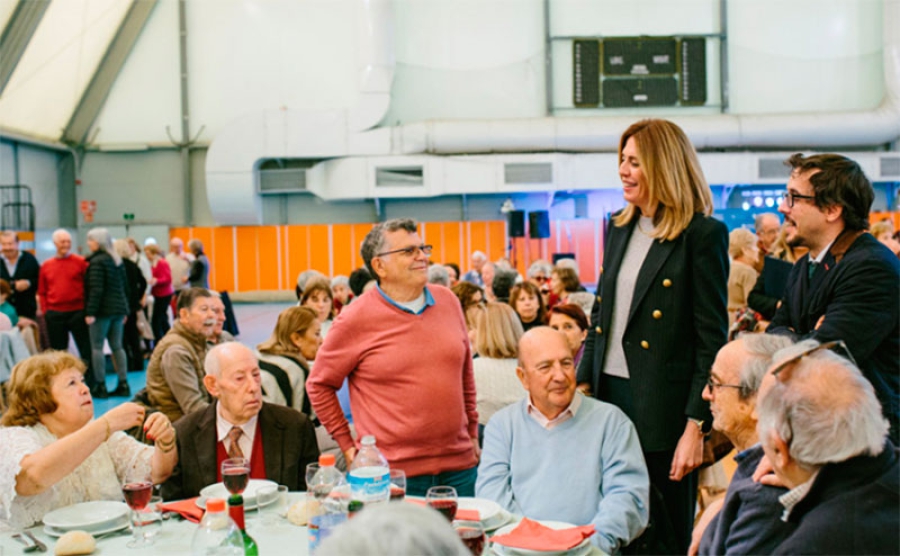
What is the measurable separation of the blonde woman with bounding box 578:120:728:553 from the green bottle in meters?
1.21

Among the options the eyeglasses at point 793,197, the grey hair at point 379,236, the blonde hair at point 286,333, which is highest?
the eyeglasses at point 793,197

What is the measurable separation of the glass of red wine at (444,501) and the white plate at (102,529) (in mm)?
908

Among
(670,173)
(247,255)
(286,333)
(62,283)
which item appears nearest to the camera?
(670,173)

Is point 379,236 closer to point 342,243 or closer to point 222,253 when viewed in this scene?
point 342,243

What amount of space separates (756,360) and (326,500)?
1.13m

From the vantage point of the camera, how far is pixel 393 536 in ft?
2.68

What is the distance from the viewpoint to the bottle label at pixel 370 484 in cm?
193

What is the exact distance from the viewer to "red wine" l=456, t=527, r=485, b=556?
5.84 feet

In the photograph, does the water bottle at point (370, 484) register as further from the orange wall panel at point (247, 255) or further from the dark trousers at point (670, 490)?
the orange wall panel at point (247, 255)

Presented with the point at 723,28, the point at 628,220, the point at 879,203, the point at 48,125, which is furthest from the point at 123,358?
the point at 879,203

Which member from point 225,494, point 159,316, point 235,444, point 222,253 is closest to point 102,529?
point 225,494

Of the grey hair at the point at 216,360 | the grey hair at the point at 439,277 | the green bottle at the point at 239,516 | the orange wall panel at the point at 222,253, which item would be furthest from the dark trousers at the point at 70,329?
the orange wall panel at the point at 222,253

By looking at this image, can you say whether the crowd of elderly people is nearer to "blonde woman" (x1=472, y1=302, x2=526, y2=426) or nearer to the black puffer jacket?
"blonde woman" (x1=472, y1=302, x2=526, y2=426)

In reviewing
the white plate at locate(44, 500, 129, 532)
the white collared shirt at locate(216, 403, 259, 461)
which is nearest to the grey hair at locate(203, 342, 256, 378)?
the white collared shirt at locate(216, 403, 259, 461)
